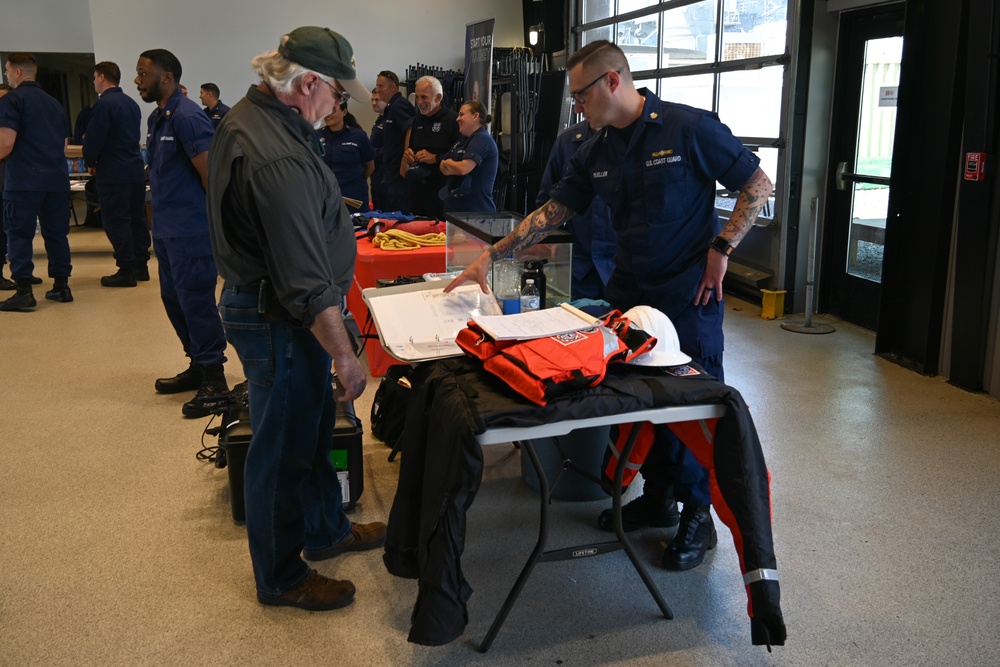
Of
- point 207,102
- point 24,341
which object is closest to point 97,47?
point 207,102

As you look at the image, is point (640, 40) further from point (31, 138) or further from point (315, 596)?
point (315, 596)

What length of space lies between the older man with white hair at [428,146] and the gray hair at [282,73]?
15.1 feet

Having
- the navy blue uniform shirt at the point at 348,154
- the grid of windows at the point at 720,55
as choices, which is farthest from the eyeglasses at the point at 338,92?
the navy blue uniform shirt at the point at 348,154

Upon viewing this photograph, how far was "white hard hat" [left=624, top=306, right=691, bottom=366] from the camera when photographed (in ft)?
7.30

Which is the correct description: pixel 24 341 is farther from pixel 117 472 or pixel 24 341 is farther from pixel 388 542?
pixel 388 542

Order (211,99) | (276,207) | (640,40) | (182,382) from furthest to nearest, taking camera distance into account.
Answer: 1. (211,99)
2. (640,40)
3. (182,382)
4. (276,207)

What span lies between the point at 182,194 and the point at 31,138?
3.05 meters

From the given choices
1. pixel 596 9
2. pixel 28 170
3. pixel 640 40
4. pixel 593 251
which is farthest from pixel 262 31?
pixel 593 251

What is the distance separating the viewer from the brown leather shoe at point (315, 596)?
2537 mm

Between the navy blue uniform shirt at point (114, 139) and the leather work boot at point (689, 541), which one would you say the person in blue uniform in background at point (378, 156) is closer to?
the navy blue uniform shirt at point (114, 139)

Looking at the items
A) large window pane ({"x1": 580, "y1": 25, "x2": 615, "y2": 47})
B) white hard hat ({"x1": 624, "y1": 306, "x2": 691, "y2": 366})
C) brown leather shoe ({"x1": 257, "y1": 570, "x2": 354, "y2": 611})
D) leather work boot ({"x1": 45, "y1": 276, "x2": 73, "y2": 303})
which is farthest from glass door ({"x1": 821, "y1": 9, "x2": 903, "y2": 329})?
leather work boot ({"x1": 45, "y1": 276, "x2": 73, "y2": 303})

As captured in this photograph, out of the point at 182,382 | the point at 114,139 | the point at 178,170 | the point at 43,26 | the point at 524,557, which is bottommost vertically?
the point at 524,557

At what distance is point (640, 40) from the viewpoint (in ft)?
28.3

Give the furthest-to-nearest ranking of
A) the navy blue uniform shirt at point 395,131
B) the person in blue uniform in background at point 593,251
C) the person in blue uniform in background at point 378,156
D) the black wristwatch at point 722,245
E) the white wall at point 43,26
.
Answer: the white wall at point 43,26, the person in blue uniform in background at point 378,156, the navy blue uniform shirt at point 395,131, the person in blue uniform in background at point 593,251, the black wristwatch at point 722,245
